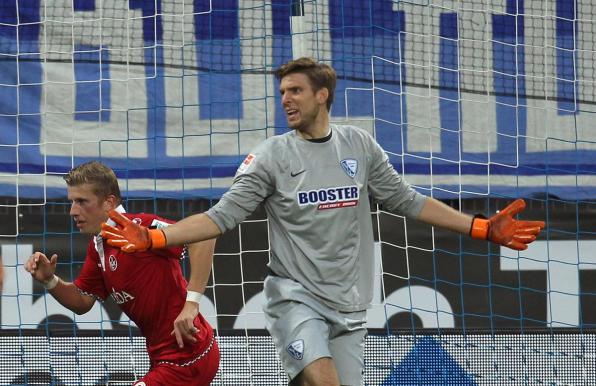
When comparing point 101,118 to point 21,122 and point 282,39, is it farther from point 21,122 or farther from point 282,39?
point 282,39

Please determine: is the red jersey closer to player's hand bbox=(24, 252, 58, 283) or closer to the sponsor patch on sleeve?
the sponsor patch on sleeve

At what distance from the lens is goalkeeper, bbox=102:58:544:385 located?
194 inches

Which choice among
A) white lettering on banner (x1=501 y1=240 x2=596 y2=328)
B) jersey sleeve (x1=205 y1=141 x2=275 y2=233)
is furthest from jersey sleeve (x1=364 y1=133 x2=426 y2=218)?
white lettering on banner (x1=501 y1=240 x2=596 y2=328)

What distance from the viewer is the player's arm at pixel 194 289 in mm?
4953

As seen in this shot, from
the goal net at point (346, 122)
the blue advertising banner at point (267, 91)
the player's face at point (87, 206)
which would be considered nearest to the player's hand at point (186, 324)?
the player's face at point (87, 206)

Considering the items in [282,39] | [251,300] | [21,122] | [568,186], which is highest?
[282,39]

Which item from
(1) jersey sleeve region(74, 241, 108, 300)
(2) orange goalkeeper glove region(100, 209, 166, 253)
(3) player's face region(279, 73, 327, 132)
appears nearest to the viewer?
(2) orange goalkeeper glove region(100, 209, 166, 253)

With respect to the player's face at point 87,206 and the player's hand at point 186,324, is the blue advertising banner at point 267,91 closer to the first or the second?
the player's face at point 87,206

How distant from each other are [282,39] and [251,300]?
188 centimetres

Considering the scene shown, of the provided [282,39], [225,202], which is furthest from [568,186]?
[225,202]

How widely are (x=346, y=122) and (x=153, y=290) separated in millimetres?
3007

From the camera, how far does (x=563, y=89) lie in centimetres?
817

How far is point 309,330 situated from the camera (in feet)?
16.1

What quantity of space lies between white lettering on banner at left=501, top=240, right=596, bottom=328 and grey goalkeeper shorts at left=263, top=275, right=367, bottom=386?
3.15 metres
